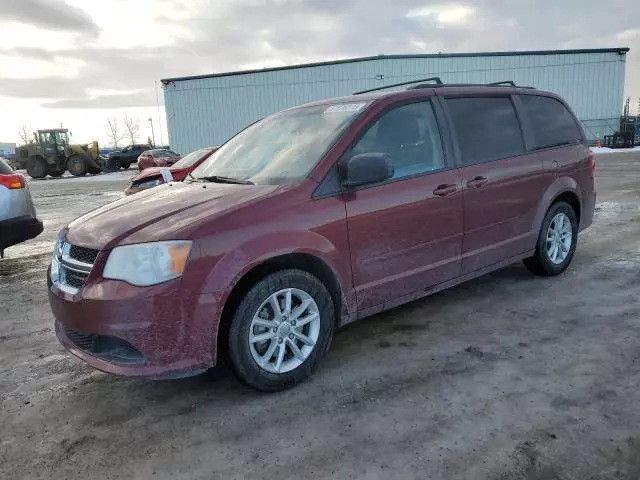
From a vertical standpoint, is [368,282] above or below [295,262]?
below

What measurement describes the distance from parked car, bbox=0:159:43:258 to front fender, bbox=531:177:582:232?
5237 millimetres

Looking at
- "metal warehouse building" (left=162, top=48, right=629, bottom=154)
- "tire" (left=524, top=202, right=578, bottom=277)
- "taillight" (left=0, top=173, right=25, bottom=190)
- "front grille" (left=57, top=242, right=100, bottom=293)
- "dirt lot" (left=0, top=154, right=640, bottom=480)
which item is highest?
"metal warehouse building" (left=162, top=48, right=629, bottom=154)

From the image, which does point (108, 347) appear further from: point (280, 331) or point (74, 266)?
point (280, 331)

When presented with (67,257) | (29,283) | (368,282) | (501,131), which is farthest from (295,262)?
(29,283)

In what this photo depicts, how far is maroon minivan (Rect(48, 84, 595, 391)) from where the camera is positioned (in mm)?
2752

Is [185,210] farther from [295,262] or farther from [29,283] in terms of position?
[29,283]

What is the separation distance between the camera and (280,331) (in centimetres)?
307

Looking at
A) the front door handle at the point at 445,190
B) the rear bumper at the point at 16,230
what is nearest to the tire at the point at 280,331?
the front door handle at the point at 445,190

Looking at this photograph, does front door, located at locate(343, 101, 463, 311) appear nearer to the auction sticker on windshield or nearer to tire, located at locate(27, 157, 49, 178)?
the auction sticker on windshield

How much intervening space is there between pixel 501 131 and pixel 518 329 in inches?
66.8

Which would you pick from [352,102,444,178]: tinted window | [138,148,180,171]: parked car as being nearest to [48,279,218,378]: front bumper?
[352,102,444,178]: tinted window

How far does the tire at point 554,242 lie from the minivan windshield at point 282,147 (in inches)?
90.8

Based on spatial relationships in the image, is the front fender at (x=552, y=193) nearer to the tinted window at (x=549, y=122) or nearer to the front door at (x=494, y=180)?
the front door at (x=494, y=180)

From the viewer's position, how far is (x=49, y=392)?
10.7 feet
